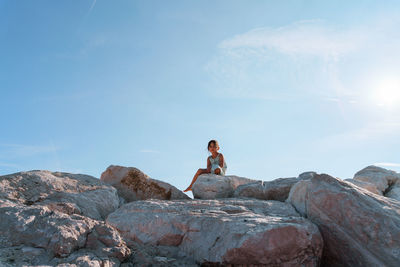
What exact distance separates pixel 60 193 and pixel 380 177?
40.1 feet

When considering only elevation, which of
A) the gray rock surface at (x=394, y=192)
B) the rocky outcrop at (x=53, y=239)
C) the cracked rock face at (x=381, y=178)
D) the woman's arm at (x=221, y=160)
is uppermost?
the woman's arm at (x=221, y=160)

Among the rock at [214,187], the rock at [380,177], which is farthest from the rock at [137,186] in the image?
the rock at [380,177]

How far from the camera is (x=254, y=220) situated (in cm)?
429

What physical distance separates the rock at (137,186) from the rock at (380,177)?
28.9 ft

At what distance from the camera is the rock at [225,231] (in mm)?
3900

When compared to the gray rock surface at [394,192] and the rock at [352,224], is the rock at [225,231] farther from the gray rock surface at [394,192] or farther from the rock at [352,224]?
the gray rock surface at [394,192]

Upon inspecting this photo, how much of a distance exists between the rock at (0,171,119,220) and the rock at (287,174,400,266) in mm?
3469

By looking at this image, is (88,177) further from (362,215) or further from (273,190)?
(362,215)

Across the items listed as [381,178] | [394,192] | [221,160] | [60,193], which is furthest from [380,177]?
[60,193]

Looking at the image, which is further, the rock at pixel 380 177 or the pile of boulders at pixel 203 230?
the rock at pixel 380 177

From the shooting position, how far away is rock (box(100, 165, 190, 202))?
7.43 meters

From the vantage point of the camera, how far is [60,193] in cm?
595

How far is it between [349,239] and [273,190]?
239 centimetres

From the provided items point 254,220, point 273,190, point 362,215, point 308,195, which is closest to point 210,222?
point 254,220
